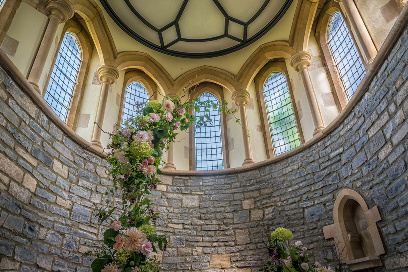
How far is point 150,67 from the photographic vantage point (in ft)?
28.9

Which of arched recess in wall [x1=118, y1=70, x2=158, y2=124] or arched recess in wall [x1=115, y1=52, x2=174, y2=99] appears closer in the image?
arched recess in wall [x1=115, y1=52, x2=174, y2=99]

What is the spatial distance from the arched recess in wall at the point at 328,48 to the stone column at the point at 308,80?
0.50 metres

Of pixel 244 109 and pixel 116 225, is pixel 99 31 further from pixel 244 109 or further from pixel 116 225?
pixel 116 225

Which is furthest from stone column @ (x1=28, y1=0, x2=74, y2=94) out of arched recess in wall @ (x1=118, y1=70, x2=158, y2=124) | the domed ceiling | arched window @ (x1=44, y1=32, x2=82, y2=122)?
arched recess in wall @ (x1=118, y1=70, x2=158, y2=124)

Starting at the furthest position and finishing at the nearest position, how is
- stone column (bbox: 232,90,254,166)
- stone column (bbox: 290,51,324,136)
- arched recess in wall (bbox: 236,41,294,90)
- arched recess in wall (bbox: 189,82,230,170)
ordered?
arched recess in wall (bbox: 189,82,230,170) < arched recess in wall (bbox: 236,41,294,90) < stone column (bbox: 232,90,254,166) < stone column (bbox: 290,51,324,136)

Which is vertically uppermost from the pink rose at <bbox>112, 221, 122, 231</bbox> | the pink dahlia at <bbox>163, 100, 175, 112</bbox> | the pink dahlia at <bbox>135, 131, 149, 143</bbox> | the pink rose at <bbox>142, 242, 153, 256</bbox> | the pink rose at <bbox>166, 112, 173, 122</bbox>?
the pink dahlia at <bbox>163, 100, 175, 112</bbox>

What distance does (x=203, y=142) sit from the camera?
352 inches

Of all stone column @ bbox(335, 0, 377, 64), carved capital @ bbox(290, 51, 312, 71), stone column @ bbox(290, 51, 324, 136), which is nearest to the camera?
stone column @ bbox(335, 0, 377, 64)

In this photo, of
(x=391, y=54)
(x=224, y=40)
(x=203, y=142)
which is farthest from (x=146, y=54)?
(x=391, y=54)

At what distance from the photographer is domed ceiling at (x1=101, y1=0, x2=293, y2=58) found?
8078 mm

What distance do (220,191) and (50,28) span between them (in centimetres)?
482

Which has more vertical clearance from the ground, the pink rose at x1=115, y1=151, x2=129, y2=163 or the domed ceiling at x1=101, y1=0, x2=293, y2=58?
the domed ceiling at x1=101, y1=0, x2=293, y2=58

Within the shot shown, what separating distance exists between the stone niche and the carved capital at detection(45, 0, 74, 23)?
6245mm

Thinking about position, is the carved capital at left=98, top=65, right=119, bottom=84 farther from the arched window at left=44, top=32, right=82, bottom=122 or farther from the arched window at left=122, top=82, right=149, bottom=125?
the arched window at left=122, top=82, right=149, bottom=125
